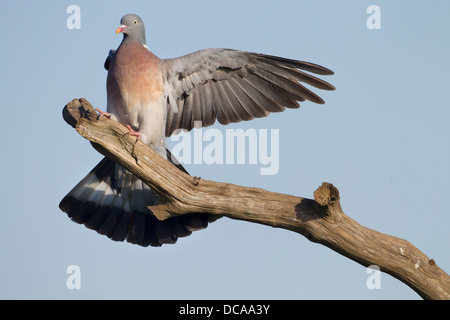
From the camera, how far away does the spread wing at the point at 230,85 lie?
256 inches

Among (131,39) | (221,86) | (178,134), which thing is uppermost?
(131,39)

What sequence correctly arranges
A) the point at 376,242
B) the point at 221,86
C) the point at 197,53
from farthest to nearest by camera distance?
the point at 221,86 < the point at 197,53 < the point at 376,242

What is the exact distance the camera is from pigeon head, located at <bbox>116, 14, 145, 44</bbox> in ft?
21.7

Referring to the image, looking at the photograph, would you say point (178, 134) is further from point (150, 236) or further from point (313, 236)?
point (313, 236)

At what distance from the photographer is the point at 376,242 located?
18.0 feet

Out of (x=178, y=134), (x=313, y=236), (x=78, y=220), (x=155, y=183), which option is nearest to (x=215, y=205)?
(x=155, y=183)

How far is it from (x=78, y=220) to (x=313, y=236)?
2.98 m

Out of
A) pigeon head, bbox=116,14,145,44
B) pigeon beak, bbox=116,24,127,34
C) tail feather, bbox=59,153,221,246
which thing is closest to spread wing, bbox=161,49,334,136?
Answer: pigeon head, bbox=116,14,145,44

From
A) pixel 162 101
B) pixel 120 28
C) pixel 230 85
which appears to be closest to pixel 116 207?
pixel 162 101

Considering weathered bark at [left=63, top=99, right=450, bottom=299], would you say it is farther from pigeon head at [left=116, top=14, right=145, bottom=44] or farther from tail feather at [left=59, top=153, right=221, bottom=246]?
pigeon head at [left=116, top=14, right=145, bottom=44]

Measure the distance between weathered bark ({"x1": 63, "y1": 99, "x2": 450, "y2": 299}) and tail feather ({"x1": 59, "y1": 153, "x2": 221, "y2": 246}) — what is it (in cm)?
94

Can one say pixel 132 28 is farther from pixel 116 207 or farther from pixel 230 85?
pixel 116 207

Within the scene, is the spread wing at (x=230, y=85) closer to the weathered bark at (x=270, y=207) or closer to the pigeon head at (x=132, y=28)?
the pigeon head at (x=132, y=28)

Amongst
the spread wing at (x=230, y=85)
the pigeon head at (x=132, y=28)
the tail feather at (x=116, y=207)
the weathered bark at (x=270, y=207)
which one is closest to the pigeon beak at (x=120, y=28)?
the pigeon head at (x=132, y=28)
